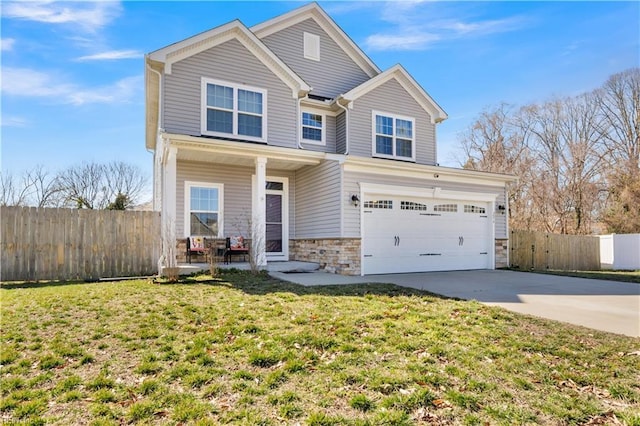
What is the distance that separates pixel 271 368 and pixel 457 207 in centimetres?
1069

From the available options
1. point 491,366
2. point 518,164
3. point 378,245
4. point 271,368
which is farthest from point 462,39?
point 518,164

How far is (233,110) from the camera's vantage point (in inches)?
468

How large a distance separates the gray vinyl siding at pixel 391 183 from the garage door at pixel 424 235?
0.36 metres

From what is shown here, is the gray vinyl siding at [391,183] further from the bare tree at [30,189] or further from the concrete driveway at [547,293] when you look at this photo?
the bare tree at [30,189]

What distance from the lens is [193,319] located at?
538cm

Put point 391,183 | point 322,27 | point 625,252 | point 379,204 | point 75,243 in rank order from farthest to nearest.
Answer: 1. point 625,252
2. point 322,27
3. point 391,183
4. point 379,204
5. point 75,243

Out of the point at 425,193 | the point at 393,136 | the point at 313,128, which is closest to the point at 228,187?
the point at 313,128

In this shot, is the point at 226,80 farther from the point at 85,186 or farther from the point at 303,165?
the point at 85,186

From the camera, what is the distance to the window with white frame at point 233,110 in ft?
38.0

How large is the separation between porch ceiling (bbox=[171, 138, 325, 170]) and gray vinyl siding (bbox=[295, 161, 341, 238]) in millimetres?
510

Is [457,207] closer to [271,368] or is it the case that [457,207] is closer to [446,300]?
[446,300]

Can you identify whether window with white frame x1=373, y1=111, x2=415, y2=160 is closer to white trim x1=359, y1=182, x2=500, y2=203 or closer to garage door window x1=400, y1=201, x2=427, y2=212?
white trim x1=359, y1=182, x2=500, y2=203

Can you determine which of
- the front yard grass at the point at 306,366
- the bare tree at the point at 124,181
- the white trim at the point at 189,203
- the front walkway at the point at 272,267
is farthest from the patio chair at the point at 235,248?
the bare tree at the point at 124,181

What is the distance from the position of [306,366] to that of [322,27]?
14309mm
